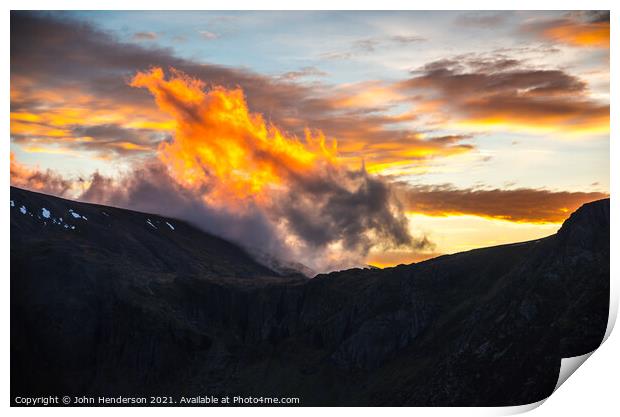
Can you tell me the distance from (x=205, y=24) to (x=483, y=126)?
1682 inches

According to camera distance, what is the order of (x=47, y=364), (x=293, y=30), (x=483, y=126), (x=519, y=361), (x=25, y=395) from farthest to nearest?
1. (x=47, y=364)
2. (x=519, y=361)
3. (x=483, y=126)
4. (x=293, y=30)
5. (x=25, y=395)

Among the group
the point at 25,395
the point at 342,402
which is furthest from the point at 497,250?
the point at 25,395

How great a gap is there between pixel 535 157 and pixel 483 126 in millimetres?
12708

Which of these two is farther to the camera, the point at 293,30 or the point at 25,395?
the point at 293,30

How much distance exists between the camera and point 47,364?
178 meters

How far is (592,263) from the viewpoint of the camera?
536 ft

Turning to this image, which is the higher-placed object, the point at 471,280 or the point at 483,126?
the point at 483,126

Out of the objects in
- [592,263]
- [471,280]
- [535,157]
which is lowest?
[471,280]

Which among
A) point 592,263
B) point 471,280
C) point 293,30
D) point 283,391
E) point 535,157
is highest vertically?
point 293,30

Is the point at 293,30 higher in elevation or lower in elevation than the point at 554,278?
higher

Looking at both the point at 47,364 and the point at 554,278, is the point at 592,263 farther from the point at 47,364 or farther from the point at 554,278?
the point at 47,364
